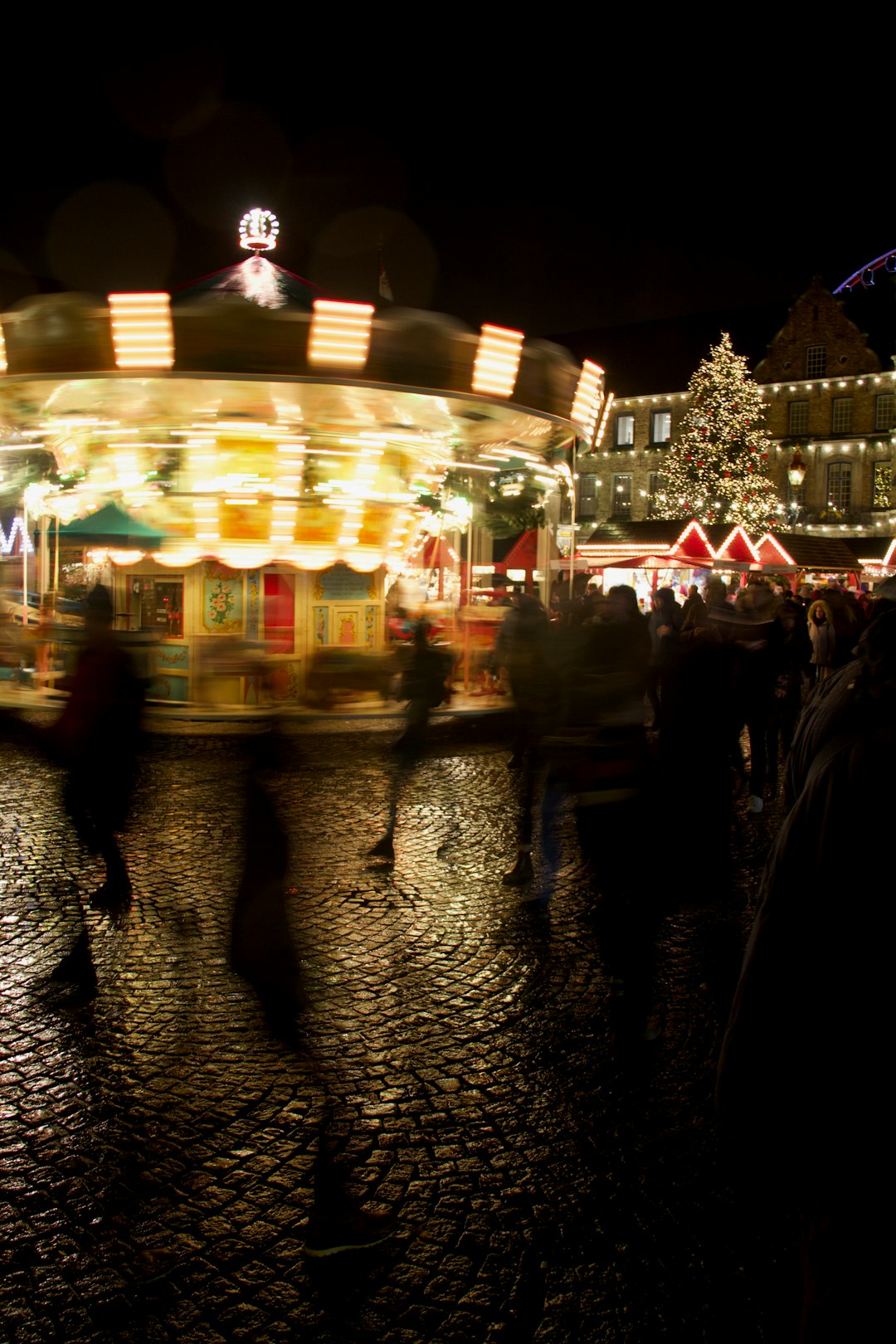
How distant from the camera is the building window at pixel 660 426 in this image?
47.7 m

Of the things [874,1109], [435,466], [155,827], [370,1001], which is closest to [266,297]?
[435,466]

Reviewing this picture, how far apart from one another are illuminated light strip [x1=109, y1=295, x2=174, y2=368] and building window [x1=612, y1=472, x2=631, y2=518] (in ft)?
140

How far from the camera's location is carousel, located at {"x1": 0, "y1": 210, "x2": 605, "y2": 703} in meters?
7.74

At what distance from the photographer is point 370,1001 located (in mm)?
4359

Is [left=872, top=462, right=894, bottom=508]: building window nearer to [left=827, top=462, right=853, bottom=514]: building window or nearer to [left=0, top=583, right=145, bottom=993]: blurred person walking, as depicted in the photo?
[left=827, top=462, right=853, bottom=514]: building window

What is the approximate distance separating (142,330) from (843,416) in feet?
139

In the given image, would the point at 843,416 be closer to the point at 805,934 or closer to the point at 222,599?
the point at 222,599

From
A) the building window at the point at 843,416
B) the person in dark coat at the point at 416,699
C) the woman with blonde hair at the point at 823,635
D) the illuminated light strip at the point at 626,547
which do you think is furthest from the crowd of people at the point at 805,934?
the building window at the point at 843,416

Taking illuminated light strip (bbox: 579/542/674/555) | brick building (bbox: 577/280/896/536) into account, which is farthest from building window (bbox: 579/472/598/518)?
illuminated light strip (bbox: 579/542/674/555)

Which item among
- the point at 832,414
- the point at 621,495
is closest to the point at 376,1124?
the point at 832,414

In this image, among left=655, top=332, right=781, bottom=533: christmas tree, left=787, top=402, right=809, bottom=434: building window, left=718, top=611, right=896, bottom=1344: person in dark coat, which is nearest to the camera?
left=718, top=611, right=896, bottom=1344: person in dark coat

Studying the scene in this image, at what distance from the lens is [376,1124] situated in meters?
3.37

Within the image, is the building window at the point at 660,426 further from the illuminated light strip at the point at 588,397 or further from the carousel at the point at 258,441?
the illuminated light strip at the point at 588,397

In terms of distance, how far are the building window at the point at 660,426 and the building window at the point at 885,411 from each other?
366 inches
